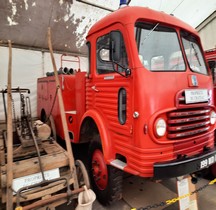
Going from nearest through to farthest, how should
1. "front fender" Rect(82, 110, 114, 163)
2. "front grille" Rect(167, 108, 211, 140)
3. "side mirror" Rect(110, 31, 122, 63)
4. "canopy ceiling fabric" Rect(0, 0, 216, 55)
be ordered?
1. "front grille" Rect(167, 108, 211, 140)
2. "side mirror" Rect(110, 31, 122, 63)
3. "front fender" Rect(82, 110, 114, 163)
4. "canopy ceiling fabric" Rect(0, 0, 216, 55)

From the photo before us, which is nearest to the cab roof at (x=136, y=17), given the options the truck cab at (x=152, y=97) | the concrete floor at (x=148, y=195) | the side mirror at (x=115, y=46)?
the truck cab at (x=152, y=97)

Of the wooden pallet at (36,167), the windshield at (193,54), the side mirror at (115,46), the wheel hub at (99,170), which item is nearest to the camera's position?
the wooden pallet at (36,167)

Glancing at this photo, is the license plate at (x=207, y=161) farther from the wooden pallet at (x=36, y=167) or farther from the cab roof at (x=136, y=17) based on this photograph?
the cab roof at (x=136, y=17)

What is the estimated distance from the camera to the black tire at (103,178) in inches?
88.0

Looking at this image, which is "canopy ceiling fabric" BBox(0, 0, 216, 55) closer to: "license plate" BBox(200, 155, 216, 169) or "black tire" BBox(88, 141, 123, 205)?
"black tire" BBox(88, 141, 123, 205)

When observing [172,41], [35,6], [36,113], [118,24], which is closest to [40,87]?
[36,113]

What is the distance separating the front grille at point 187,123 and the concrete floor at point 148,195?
111cm

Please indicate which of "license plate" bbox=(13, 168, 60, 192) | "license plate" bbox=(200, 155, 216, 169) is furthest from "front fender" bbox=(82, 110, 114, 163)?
"license plate" bbox=(200, 155, 216, 169)

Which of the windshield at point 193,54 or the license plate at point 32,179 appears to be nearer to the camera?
the license plate at point 32,179

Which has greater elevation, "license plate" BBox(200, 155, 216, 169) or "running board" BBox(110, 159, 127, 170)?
"license plate" BBox(200, 155, 216, 169)

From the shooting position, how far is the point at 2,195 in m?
1.68

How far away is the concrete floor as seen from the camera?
2.42m

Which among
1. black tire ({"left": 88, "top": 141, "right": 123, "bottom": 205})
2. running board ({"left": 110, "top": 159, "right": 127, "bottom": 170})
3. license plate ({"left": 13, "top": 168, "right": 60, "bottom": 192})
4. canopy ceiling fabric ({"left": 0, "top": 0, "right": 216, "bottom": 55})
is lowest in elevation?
black tire ({"left": 88, "top": 141, "right": 123, "bottom": 205})

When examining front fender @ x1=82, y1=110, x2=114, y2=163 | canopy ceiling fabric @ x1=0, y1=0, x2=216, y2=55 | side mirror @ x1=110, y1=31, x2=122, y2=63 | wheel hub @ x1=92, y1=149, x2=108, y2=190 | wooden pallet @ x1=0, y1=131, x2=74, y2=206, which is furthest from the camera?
canopy ceiling fabric @ x1=0, y1=0, x2=216, y2=55
